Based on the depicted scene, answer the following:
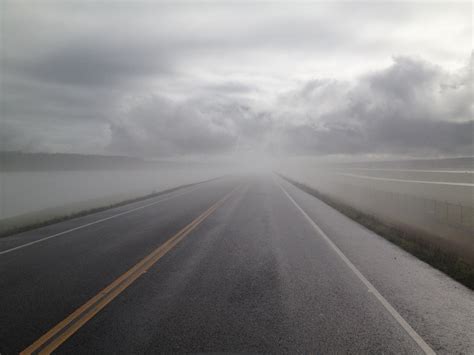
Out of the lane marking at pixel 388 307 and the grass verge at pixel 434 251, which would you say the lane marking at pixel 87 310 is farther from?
the grass verge at pixel 434 251

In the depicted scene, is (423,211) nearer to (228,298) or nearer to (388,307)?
(388,307)

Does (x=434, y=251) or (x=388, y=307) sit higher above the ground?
(x=388, y=307)

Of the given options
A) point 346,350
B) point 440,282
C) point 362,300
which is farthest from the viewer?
point 440,282

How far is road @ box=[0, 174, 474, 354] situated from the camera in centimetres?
375

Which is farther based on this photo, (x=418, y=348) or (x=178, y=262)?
(x=178, y=262)

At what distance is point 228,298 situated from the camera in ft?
16.5

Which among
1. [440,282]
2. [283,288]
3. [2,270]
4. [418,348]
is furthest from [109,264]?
[440,282]

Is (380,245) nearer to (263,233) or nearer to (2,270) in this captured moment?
(263,233)

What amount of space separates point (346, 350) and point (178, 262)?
4.41 meters

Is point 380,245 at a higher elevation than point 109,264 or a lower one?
lower

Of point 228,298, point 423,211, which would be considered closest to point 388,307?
point 228,298

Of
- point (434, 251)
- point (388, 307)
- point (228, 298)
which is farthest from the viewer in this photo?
point (434, 251)

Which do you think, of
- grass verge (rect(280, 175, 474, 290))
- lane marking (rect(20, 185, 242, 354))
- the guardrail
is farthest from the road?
the guardrail

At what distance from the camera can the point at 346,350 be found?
11.6ft
